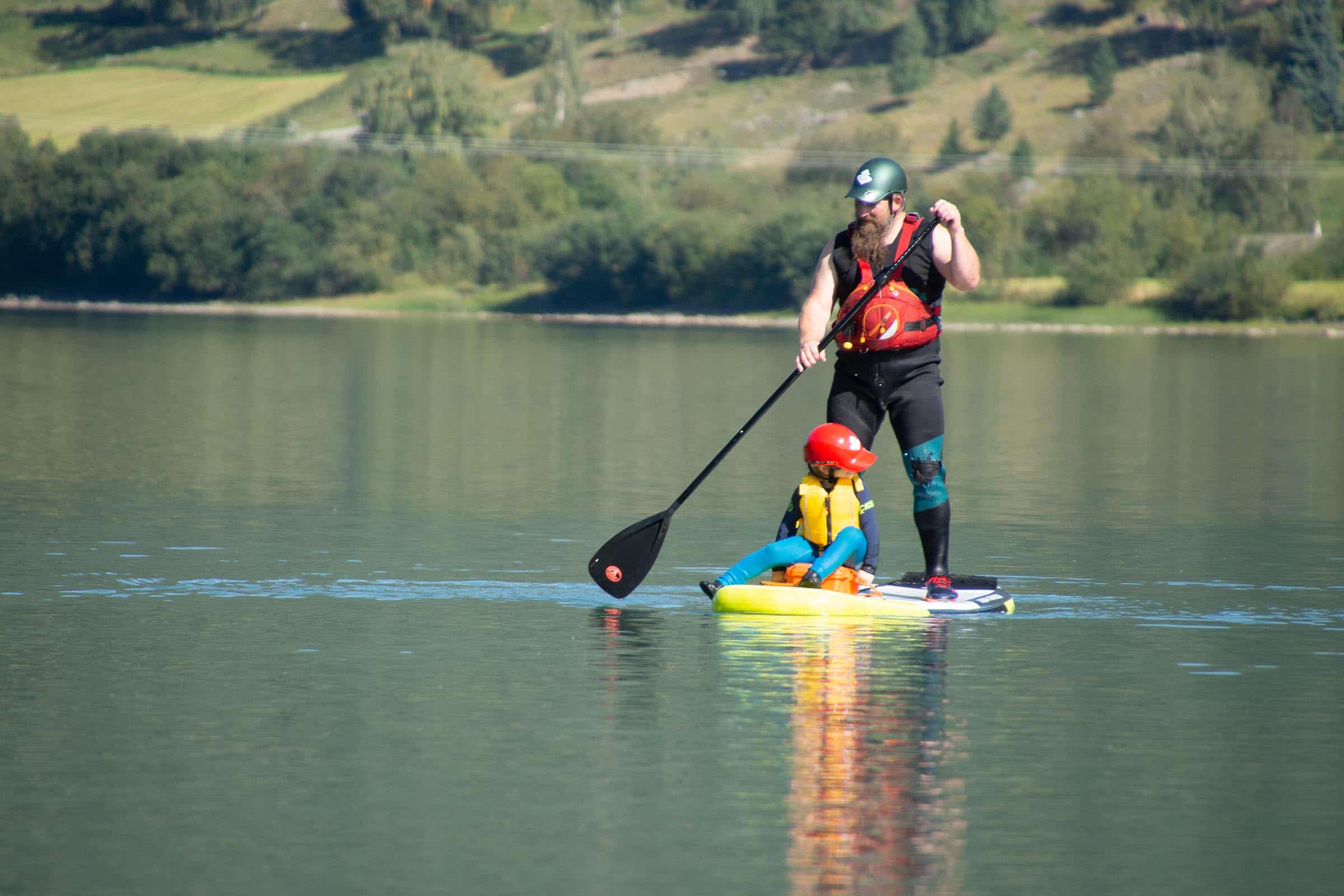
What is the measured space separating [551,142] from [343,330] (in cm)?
6802

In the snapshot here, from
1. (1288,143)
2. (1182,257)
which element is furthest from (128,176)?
(1288,143)

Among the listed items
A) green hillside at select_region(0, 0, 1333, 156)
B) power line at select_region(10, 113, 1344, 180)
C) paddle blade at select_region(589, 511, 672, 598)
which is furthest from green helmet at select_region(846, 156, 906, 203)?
green hillside at select_region(0, 0, 1333, 156)

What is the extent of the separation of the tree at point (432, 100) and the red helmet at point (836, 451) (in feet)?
434

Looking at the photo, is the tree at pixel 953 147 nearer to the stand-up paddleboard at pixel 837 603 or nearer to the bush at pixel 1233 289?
A: the bush at pixel 1233 289

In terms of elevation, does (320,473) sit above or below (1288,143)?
below

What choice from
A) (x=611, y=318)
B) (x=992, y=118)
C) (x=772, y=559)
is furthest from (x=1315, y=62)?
(x=772, y=559)

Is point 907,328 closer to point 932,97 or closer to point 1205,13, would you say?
point 932,97

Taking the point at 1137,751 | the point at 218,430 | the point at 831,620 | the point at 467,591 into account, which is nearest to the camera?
the point at 1137,751

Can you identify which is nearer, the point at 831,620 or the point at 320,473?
the point at 831,620

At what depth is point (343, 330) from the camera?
2719 inches

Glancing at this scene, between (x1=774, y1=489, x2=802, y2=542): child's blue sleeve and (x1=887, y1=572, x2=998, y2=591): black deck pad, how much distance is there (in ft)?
2.58

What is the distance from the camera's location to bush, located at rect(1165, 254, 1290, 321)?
284ft

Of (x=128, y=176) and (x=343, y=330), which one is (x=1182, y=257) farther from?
(x=128, y=176)

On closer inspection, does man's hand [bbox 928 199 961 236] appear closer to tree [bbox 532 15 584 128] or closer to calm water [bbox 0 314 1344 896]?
calm water [bbox 0 314 1344 896]
